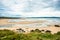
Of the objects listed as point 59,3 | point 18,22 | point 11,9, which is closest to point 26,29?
point 18,22

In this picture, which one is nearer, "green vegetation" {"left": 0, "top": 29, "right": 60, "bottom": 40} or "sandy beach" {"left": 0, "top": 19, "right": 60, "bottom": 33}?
"green vegetation" {"left": 0, "top": 29, "right": 60, "bottom": 40}

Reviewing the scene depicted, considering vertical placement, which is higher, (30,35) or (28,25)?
(28,25)

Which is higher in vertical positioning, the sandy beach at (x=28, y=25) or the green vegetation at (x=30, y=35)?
the sandy beach at (x=28, y=25)

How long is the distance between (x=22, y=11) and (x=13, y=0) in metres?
0.23

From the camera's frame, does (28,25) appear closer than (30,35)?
No

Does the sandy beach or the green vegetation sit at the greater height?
the sandy beach

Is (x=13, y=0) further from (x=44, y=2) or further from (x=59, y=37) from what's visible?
(x=59, y=37)

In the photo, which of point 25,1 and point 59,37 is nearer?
point 59,37

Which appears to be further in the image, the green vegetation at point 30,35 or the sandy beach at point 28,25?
the sandy beach at point 28,25

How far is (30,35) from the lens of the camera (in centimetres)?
240

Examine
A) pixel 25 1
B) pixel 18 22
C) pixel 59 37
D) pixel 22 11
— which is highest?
pixel 25 1

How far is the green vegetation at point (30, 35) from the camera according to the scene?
2340 mm

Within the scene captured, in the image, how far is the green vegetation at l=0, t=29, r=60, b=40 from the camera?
7.68 feet

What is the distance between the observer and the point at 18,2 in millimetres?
2576
